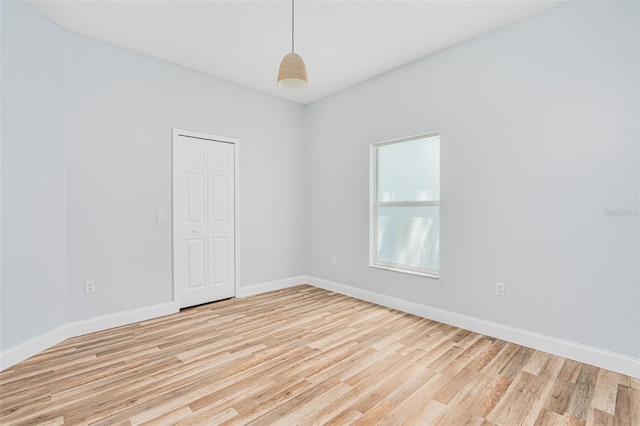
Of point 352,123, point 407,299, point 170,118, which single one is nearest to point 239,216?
point 170,118

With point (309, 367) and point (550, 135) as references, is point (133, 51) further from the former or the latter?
point (550, 135)

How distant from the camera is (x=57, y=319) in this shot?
2.99 m

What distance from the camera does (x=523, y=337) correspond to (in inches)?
113

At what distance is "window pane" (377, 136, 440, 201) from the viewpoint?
145 inches

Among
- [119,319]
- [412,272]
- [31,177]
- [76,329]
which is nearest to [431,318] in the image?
[412,272]

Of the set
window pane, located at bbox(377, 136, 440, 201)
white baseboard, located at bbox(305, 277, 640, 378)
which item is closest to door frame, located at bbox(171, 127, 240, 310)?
white baseboard, located at bbox(305, 277, 640, 378)

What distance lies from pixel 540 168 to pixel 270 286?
3786mm

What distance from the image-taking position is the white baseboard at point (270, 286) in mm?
4531

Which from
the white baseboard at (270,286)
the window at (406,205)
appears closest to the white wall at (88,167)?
the white baseboard at (270,286)

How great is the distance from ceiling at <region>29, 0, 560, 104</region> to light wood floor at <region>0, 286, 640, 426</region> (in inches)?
121

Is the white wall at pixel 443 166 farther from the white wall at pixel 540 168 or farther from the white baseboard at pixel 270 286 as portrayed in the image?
the white baseboard at pixel 270 286

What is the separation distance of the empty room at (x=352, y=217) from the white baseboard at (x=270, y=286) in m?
0.06

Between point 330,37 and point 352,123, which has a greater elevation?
point 330,37

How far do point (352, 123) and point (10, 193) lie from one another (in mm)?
3818
